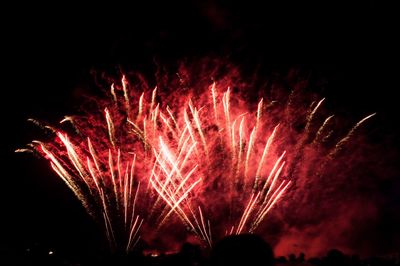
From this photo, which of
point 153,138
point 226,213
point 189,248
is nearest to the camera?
point 153,138

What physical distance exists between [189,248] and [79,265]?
13.7ft

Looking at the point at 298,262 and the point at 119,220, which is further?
the point at 298,262

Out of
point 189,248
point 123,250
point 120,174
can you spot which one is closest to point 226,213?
point 189,248

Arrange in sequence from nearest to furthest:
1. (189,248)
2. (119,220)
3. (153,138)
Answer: (153,138) → (119,220) → (189,248)

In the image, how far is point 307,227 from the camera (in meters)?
18.6

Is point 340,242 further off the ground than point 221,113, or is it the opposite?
point 221,113

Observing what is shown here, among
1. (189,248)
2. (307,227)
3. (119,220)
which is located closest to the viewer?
(119,220)

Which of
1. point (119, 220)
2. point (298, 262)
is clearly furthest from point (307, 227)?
point (119, 220)

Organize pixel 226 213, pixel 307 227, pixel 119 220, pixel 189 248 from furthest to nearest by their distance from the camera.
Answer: pixel 307 227 → pixel 226 213 → pixel 189 248 → pixel 119 220

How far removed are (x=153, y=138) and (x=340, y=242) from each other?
11912 millimetres

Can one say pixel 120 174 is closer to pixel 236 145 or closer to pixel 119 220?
pixel 119 220

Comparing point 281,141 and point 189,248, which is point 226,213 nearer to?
point 189,248

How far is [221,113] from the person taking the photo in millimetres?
12422

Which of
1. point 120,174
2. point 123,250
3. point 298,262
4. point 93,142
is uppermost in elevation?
point 93,142
